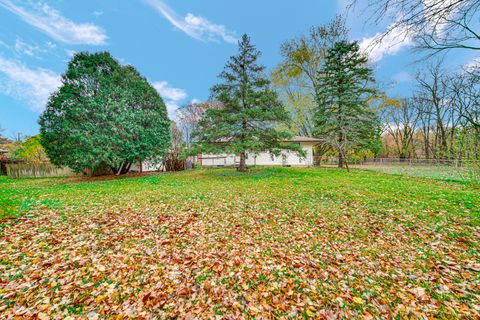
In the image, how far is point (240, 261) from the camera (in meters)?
2.87

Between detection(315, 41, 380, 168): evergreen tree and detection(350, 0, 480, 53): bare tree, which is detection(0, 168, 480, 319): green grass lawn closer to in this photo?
detection(350, 0, 480, 53): bare tree

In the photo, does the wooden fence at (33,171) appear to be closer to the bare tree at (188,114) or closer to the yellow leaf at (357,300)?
the bare tree at (188,114)

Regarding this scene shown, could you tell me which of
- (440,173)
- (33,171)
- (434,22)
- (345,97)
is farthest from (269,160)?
(33,171)

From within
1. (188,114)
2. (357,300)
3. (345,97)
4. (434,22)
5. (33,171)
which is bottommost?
(357,300)

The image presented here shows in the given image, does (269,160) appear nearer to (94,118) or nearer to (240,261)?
(94,118)

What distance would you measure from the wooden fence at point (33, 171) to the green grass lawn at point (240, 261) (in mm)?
13927

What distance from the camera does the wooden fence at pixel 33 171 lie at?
14766 mm

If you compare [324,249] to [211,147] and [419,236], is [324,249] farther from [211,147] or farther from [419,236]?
[211,147]

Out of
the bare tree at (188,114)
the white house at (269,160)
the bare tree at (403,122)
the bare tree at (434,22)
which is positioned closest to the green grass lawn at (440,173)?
the bare tree at (434,22)

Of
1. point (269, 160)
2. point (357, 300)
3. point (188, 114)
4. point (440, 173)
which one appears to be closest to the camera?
point (357, 300)

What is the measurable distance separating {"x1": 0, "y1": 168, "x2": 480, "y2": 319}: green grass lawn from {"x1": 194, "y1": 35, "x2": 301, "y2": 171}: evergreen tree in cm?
625

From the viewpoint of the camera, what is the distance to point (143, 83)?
514 inches

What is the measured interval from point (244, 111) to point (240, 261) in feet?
29.6

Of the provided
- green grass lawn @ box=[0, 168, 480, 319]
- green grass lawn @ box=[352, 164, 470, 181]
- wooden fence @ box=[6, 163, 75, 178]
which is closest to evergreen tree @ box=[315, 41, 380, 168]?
green grass lawn @ box=[352, 164, 470, 181]
